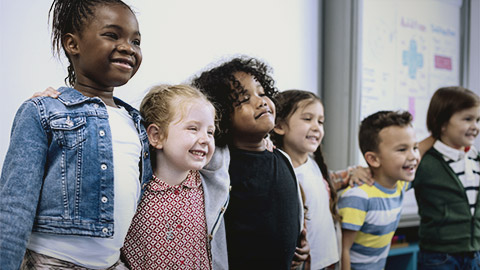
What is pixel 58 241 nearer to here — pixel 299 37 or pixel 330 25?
pixel 299 37

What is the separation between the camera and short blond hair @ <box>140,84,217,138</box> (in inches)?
51.1

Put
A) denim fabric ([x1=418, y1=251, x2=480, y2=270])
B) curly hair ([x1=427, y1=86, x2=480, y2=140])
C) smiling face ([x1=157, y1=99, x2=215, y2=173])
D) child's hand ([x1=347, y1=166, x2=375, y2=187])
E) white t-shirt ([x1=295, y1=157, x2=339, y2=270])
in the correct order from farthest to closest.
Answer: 1. curly hair ([x1=427, y1=86, x2=480, y2=140])
2. denim fabric ([x1=418, y1=251, x2=480, y2=270])
3. child's hand ([x1=347, y1=166, x2=375, y2=187])
4. white t-shirt ([x1=295, y1=157, x2=339, y2=270])
5. smiling face ([x1=157, y1=99, x2=215, y2=173])

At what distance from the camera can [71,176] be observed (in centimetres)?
107

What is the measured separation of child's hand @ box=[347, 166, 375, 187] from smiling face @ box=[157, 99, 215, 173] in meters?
0.99

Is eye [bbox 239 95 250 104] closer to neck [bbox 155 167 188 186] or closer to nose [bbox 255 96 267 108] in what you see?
nose [bbox 255 96 267 108]

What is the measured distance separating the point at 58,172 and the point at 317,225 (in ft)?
3.58

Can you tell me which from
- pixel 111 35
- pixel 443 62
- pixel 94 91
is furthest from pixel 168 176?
pixel 443 62

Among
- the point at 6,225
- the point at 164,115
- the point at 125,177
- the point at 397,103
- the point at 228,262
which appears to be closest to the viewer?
the point at 6,225

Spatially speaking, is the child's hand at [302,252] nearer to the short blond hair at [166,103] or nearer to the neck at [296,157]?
the neck at [296,157]

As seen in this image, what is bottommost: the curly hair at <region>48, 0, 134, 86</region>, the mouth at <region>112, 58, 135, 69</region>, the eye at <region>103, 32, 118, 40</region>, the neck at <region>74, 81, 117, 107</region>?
the neck at <region>74, 81, 117, 107</region>

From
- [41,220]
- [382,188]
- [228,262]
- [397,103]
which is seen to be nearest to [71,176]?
[41,220]

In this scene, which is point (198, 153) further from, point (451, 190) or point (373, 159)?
point (451, 190)

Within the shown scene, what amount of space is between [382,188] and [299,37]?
1075 mm

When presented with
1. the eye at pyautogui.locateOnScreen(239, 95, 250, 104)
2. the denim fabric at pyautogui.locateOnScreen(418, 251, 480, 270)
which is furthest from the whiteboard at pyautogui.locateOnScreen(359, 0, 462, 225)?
the eye at pyautogui.locateOnScreen(239, 95, 250, 104)
